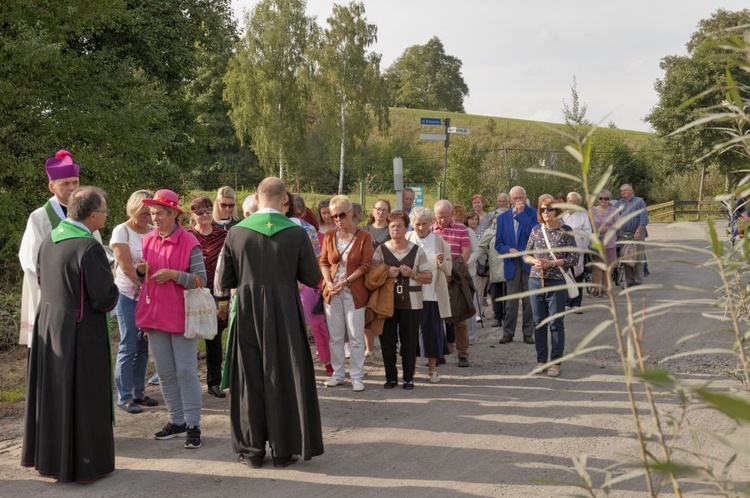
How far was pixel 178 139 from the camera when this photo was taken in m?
25.1

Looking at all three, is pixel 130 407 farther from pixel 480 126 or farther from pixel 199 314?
pixel 480 126

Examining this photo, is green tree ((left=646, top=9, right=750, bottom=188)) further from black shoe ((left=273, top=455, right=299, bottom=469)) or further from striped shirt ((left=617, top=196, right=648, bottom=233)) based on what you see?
black shoe ((left=273, top=455, right=299, bottom=469))

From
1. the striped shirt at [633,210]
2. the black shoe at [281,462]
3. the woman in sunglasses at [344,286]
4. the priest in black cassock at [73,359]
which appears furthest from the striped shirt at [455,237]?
the striped shirt at [633,210]

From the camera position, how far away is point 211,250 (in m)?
8.13

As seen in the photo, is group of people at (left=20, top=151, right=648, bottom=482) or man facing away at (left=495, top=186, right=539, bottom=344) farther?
man facing away at (left=495, top=186, right=539, bottom=344)

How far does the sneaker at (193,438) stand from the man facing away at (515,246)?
5359 mm

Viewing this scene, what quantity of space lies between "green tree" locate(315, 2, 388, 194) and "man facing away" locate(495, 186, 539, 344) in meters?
41.7

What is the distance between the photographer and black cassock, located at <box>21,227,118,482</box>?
18.6 feet

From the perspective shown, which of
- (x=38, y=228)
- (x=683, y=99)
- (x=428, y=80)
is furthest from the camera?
(x=428, y=80)

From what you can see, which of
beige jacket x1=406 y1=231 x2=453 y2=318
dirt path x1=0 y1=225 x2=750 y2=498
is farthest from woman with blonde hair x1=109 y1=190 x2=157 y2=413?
beige jacket x1=406 y1=231 x2=453 y2=318

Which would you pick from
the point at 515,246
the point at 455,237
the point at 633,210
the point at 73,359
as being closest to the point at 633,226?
the point at 633,210

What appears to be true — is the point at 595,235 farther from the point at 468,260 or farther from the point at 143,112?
the point at 143,112

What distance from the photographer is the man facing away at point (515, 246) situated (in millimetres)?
10898

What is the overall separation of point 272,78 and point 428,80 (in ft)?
163
